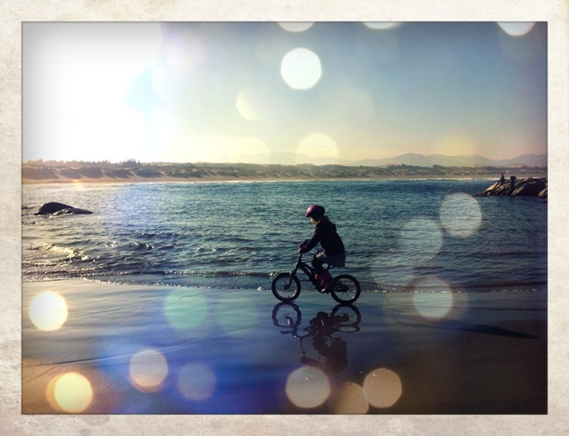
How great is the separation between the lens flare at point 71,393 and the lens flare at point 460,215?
29108mm

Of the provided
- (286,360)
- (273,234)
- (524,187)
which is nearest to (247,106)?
(273,234)

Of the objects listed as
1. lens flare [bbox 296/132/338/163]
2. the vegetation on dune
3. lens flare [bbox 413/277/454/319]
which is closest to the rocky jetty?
Result: the vegetation on dune

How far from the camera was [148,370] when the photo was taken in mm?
5891

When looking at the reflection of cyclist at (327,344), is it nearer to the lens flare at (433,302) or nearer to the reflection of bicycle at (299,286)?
the reflection of bicycle at (299,286)

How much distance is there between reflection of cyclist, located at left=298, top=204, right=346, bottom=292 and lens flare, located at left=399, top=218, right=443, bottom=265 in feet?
55.2

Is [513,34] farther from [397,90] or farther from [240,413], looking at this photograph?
[397,90]

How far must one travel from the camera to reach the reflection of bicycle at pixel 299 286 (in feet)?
27.8

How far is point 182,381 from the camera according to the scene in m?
5.64

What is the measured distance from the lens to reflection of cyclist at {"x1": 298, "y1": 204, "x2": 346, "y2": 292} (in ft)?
26.4

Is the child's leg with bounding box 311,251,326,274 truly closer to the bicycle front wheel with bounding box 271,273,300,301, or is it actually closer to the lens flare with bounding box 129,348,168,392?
the bicycle front wheel with bounding box 271,273,300,301

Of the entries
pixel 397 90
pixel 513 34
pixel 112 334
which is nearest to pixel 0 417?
pixel 112 334

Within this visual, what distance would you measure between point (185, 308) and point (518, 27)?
584 centimetres

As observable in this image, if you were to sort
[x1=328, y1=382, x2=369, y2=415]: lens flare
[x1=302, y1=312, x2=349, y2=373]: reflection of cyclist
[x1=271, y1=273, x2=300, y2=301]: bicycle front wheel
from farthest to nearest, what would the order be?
[x1=271, y1=273, x2=300, y2=301]: bicycle front wheel
[x1=302, y1=312, x2=349, y2=373]: reflection of cyclist
[x1=328, y1=382, x2=369, y2=415]: lens flare
